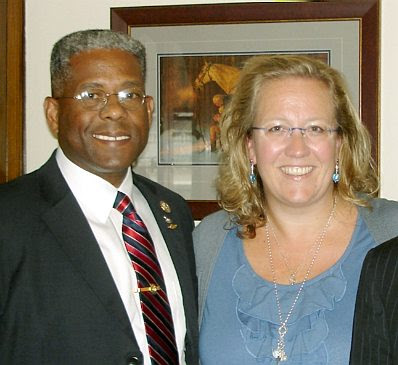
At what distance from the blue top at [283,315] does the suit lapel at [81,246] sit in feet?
1.19

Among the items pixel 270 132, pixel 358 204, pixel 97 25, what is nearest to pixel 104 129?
pixel 270 132

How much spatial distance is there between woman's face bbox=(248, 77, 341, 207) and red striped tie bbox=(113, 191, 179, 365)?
0.42m

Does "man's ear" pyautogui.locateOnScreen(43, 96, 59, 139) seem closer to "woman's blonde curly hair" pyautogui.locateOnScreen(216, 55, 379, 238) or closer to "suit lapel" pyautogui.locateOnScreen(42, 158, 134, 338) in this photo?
"suit lapel" pyautogui.locateOnScreen(42, 158, 134, 338)

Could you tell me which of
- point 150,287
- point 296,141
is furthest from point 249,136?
point 150,287

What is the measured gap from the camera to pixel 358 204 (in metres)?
2.01

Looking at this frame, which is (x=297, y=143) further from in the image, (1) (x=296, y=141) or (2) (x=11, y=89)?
(2) (x=11, y=89)

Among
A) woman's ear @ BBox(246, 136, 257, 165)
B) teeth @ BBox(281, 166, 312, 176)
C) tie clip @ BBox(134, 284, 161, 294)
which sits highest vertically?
woman's ear @ BBox(246, 136, 257, 165)

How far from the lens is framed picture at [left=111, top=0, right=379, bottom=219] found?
2.41 metres

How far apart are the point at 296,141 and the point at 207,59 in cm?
73

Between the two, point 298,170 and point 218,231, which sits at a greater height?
point 298,170

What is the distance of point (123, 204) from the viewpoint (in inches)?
72.5

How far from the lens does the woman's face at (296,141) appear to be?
192 centimetres

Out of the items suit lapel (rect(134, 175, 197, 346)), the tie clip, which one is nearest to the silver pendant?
suit lapel (rect(134, 175, 197, 346))

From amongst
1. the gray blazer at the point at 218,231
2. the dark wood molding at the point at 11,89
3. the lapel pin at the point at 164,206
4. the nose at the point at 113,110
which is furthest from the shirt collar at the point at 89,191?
the dark wood molding at the point at 11,89
